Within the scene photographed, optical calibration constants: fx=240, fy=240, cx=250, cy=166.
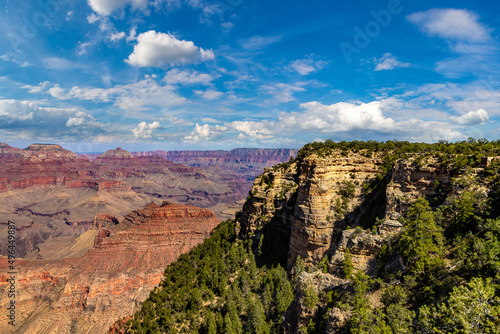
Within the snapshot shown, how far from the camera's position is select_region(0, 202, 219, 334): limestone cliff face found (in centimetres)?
6462

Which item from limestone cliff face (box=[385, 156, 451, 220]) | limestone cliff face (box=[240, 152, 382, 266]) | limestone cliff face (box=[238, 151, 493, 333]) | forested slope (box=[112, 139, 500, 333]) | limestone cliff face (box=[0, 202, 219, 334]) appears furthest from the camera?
limestone cliff face (box=[0, 202, 219, 334])

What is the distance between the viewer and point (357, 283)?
17094 millimetres

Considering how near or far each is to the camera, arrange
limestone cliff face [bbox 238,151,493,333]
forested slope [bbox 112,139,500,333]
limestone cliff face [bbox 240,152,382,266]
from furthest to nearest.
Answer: limestone cliff face [bbox 240,152,382,266] → limestone cliff face [bbox 238,151,493,333] → forested slope [bbox 112,139,500,333]

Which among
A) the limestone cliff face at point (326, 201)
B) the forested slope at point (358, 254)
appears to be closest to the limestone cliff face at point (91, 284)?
the forested slope at point (358, 254)

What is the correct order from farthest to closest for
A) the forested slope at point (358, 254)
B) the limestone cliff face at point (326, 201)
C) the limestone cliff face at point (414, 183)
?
the limestone cliff face at point (326, 201), the limestone cliff face at point (414, 183), the forested slope at point (358, 254)

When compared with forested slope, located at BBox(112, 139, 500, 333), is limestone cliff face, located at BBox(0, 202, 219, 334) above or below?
below

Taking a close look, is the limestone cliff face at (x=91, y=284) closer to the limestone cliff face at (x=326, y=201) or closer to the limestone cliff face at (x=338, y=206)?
the limestone cliff face at (x=338, y=206)

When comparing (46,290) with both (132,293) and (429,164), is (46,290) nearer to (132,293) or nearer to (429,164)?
(132,293)

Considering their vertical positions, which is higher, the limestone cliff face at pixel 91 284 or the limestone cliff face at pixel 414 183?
the limestone cliff face at pixel 414 183

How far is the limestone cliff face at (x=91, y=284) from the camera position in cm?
6462

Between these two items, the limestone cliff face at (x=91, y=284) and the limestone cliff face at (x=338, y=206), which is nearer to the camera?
the limestone cliff face at (x=338, y=206)

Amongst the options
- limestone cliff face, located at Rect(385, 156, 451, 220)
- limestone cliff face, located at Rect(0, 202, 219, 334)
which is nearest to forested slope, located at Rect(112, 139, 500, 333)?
limestone cliff face, located at Rect(385, 156, 451, 220)

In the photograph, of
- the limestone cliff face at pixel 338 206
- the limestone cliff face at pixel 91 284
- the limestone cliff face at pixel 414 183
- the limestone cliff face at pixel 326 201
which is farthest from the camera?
the limestone cliff face at pixel 91 284

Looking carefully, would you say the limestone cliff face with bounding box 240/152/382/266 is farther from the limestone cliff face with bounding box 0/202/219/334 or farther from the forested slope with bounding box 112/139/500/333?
the limestone cliff face with bounding box 0/202/219/334
